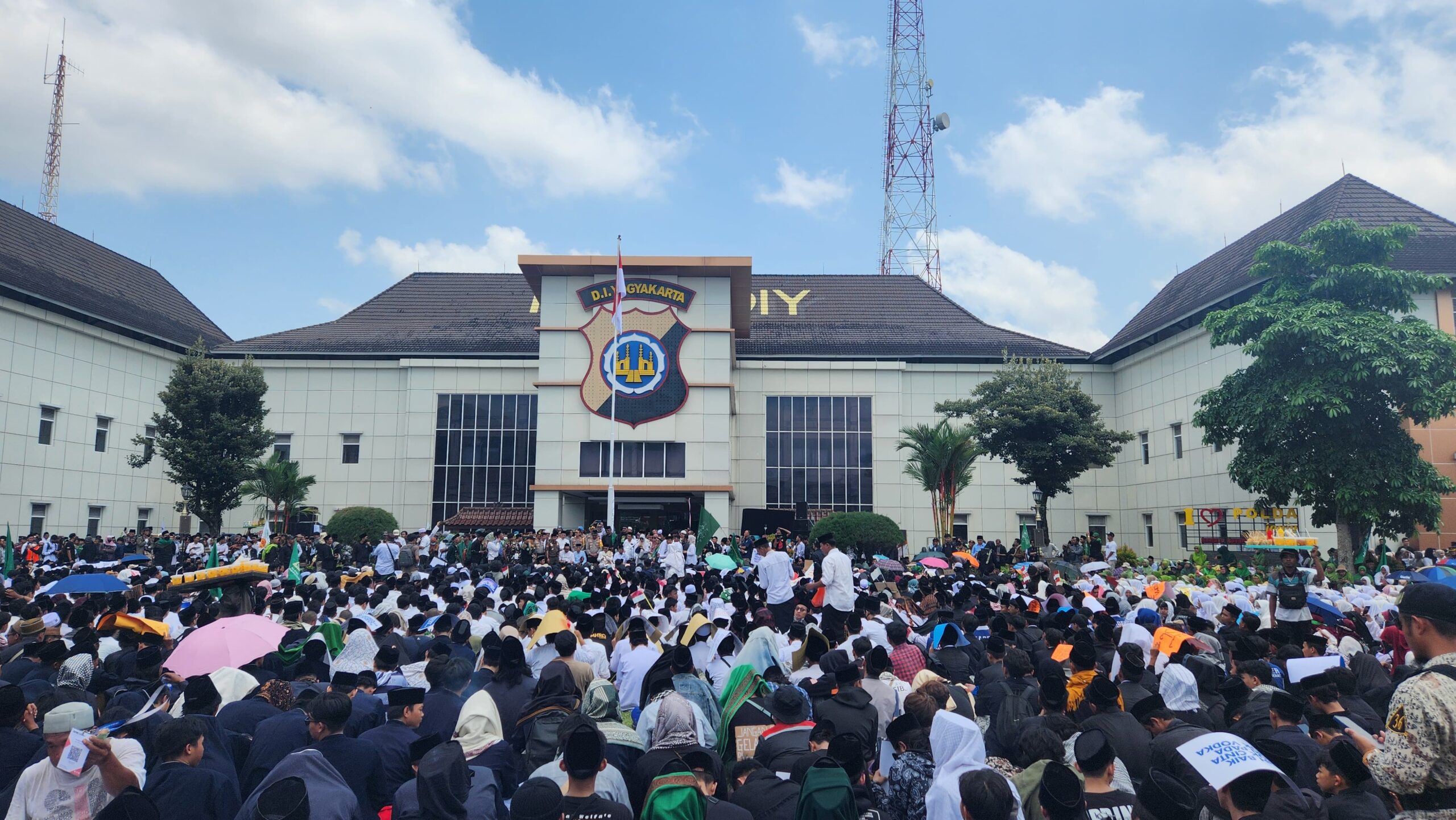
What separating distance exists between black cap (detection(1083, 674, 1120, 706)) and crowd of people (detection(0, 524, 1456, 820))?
22mm

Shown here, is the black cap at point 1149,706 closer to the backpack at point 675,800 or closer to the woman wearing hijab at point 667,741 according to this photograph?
the woman wearing hijab at point 667,741

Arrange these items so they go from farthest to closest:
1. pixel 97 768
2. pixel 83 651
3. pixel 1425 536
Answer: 1. pixel 1425 536
2. pixel 83 651
3. pixel 97 768

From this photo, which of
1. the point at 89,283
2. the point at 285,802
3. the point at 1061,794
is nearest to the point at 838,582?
the point at 1061,794

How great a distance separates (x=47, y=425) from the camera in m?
31.0

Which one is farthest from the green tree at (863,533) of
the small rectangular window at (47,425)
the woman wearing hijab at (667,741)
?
the small rectangular window at (47,425)

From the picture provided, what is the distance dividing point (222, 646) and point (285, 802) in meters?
3.89

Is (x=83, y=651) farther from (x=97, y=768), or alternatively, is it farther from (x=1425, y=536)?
(x=1425, y=536)

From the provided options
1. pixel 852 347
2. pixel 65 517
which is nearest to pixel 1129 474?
pixel 852 347

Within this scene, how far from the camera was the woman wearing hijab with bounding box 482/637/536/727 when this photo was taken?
697 centimetres

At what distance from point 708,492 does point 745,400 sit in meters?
6.79

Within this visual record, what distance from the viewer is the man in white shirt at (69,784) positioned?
13.9 feet

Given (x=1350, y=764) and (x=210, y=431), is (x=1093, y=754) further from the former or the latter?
(x=210, y=431)

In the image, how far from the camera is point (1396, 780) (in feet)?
11.6

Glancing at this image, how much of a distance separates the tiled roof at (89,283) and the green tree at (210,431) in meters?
5.11
